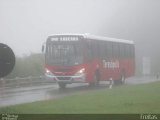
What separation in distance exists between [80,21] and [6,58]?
4.49 ft

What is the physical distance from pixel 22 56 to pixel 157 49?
6.98 feet

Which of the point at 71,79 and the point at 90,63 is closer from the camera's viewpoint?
the point at 71,79

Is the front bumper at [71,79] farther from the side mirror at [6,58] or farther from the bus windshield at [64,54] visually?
the side mirror at [6,58]

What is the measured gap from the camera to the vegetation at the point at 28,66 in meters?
8.56

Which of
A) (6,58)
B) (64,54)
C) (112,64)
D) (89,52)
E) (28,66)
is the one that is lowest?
(112,64)

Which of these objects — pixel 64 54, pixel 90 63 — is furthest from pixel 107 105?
pixel 90 63

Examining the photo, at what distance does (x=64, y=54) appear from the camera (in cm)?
1213

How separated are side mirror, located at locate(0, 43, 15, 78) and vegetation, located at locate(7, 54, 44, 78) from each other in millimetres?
342

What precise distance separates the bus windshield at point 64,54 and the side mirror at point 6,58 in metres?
3.57

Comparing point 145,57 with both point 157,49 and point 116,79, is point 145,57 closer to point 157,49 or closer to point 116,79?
point 157,49

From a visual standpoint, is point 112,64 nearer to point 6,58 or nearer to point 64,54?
point 64,54

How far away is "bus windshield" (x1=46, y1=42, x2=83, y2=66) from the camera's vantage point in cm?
1201

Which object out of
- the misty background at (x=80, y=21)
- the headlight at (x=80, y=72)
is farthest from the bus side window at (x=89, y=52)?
the misty background at (x=80, y=21)

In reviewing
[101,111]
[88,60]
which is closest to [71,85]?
[88,60]
